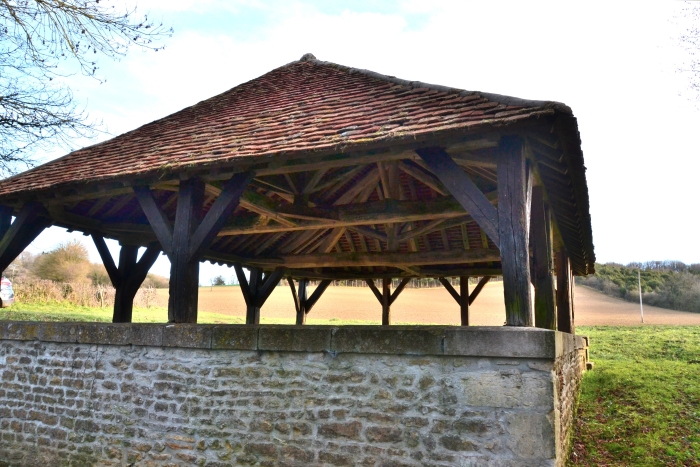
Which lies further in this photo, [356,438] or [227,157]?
[227,157]

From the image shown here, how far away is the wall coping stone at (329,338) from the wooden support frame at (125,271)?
174 centimetres

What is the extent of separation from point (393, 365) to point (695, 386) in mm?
7636

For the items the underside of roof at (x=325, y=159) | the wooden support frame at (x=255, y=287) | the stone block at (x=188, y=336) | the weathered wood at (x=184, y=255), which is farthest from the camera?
the wooden support frame at (x=255, y=287)

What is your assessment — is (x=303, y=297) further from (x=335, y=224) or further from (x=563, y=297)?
(x=335, y=224)

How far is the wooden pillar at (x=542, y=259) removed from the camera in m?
5.70

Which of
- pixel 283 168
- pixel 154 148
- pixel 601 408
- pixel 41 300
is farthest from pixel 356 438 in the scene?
pixel 41 300

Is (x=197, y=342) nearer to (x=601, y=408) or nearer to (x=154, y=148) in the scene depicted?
(x=154, y=148)

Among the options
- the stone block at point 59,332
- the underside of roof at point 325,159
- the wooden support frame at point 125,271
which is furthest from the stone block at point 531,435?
the wooden support frame at point 125,271

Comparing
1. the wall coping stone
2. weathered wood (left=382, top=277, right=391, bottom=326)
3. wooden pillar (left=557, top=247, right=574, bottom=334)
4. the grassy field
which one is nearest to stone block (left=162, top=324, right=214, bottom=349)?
the wall coping stone

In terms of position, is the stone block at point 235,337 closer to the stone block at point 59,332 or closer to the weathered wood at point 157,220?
the weathered wood at point 157,220

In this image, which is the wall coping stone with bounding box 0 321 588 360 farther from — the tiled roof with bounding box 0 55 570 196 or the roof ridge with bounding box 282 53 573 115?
the roof ridge with bounding box 282 53 573 115

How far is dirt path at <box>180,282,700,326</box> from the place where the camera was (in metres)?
24.8

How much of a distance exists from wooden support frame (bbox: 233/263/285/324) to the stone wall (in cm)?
470

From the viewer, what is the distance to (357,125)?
470 centimetres
